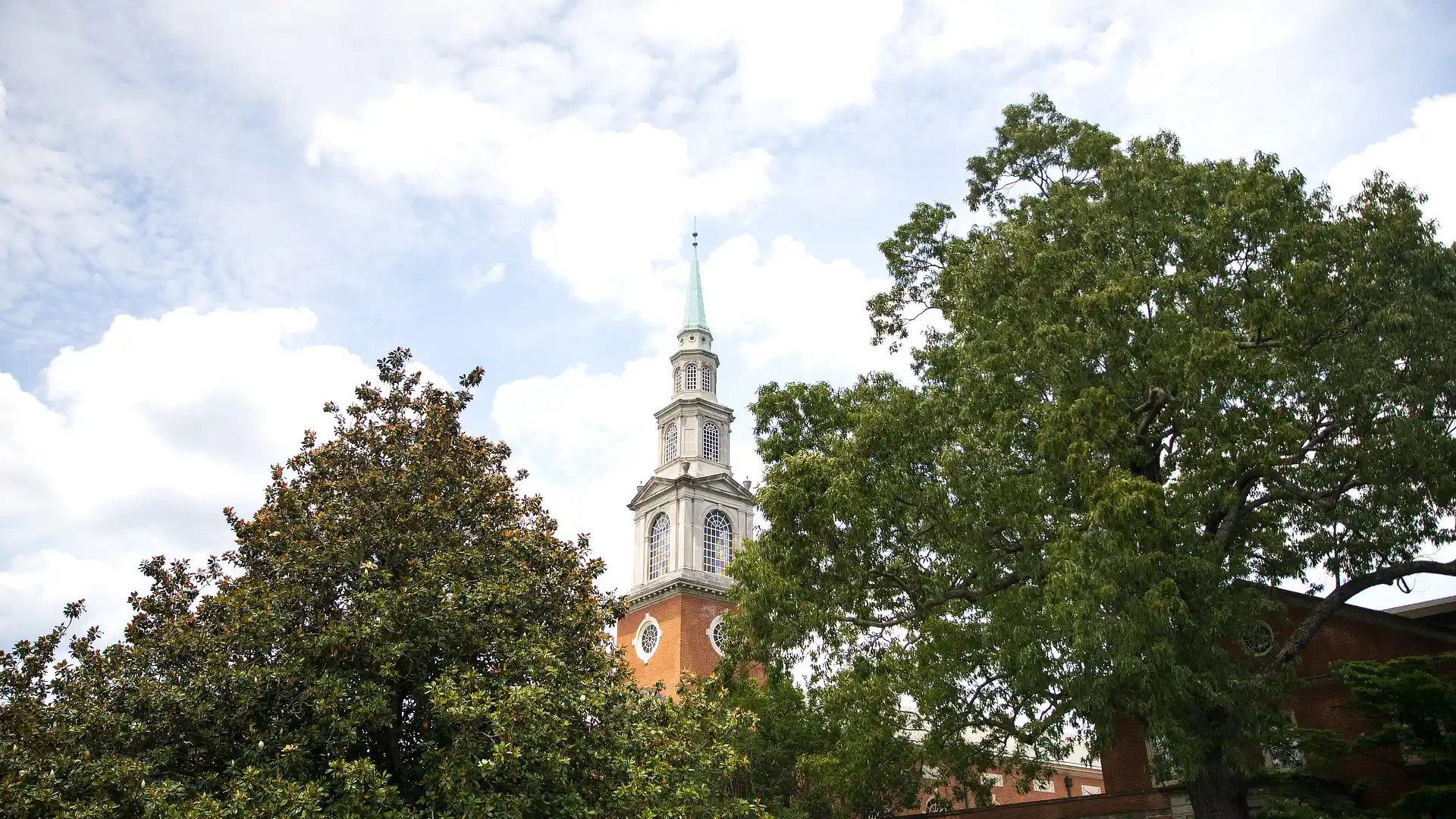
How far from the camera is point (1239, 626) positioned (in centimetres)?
1642

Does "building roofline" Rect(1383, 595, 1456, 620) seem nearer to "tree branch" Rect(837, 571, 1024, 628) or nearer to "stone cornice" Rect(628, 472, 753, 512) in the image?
"tree branch" Rect(837, 571, 1024, 628)

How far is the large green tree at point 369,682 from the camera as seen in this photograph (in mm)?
13078

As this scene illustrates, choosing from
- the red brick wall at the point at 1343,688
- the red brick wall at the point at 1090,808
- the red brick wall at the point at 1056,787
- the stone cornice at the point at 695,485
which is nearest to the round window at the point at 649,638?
the stone cornice at the point at 695,485

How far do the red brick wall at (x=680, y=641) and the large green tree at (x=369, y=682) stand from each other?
2528 cm

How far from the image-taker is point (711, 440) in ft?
157

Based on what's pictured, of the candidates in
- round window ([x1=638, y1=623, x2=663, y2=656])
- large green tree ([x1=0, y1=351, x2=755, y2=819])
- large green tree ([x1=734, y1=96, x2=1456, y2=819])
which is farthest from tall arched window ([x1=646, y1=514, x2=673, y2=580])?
large green tree ([x1=0, y1=351, x2=755, y2=819])

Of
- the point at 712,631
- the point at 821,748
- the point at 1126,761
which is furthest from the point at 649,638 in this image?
the point at 1126,761

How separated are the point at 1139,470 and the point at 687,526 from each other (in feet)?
92.0

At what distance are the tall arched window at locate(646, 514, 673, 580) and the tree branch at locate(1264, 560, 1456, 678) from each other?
1184 inches

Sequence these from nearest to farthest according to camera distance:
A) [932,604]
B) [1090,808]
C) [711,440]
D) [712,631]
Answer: [932,604] → [1090,808] → [712,631] → [711,440]

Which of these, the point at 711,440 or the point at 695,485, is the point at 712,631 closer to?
the point at 695,485

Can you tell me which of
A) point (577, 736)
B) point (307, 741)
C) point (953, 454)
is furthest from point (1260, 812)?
point (307, 741)

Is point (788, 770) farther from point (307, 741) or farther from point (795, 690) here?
point (307, 741)

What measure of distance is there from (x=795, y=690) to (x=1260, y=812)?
1052 centimetres
